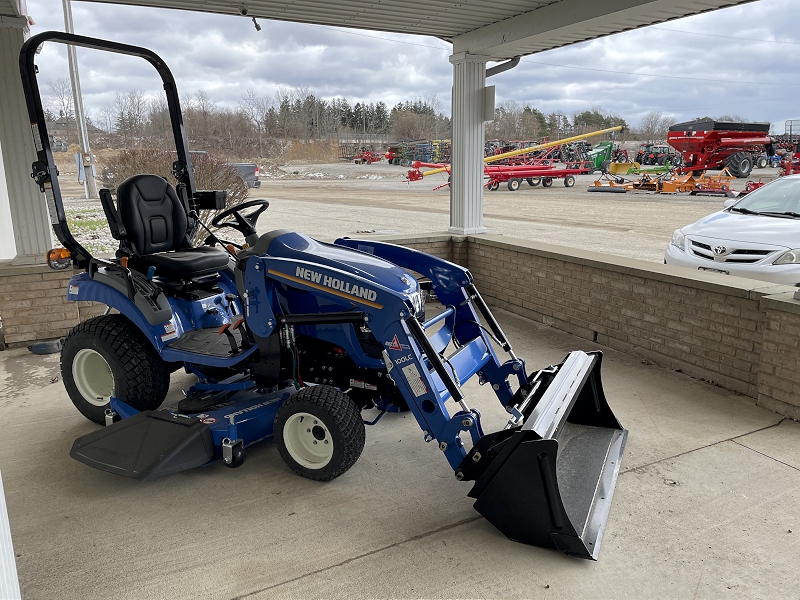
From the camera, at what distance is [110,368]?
4.05 m

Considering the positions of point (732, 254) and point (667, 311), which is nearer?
point (667, 311)

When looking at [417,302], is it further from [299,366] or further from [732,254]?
[732,254]

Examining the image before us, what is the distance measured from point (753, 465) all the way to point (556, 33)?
4.29 m

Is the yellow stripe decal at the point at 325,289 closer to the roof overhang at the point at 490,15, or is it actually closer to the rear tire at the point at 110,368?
the rear tire at the point at 110,368

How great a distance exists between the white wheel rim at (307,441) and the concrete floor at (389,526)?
14cm

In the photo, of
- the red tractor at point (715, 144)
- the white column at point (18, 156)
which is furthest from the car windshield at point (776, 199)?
the red tractor at point (715, 144)

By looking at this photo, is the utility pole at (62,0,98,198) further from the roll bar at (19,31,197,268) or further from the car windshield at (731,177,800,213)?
the car windshield at (731,177,800,213)

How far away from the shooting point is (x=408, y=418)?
14.2 ft

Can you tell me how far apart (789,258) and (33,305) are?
6951 millimetres

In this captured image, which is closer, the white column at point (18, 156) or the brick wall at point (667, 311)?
the brick wall at point (667, 311)

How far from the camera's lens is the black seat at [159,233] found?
4199mm

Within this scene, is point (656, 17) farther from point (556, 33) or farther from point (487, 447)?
point (487, 447)

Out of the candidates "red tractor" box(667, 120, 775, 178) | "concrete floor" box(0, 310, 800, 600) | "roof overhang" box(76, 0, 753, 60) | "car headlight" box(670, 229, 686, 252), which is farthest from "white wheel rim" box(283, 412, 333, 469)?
"red tractor" box(667, 120, 775, 178)

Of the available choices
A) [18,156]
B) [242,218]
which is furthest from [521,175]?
[242,218]
